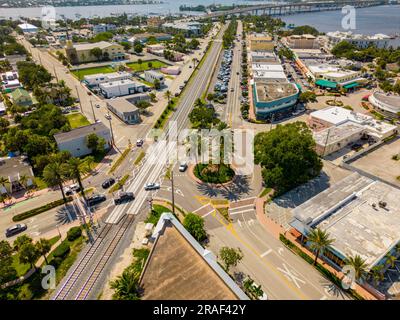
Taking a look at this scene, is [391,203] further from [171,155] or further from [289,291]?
[171,155]

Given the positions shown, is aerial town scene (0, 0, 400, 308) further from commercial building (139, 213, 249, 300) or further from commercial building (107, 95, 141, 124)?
commercial building (107, 95, 141, 124)

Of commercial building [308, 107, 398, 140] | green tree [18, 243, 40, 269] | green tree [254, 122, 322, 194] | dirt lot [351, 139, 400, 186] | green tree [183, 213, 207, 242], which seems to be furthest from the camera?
commercial building [308, 107, 398, 140]

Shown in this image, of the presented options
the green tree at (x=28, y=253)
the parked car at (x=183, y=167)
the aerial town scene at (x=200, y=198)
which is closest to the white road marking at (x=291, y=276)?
the aerial town scene at (x=200, y=198)

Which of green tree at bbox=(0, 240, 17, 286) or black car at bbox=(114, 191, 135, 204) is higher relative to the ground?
green tree at bbox=(0, 240, 17, 286)

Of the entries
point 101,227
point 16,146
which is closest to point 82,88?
point 16,146

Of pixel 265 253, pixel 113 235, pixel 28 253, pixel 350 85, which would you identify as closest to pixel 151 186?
pixel 113 235

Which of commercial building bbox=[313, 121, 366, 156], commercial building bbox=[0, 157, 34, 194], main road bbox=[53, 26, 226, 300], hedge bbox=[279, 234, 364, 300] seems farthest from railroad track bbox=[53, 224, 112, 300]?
commercial building bbox=[313, 121, 366, 156]

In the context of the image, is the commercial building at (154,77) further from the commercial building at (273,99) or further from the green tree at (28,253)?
the green tree at (28,253)

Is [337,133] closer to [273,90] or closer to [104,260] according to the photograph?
[273,90]
